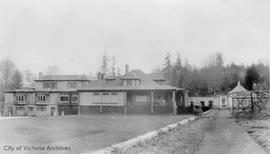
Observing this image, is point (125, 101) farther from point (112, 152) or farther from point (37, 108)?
point (112, 152)

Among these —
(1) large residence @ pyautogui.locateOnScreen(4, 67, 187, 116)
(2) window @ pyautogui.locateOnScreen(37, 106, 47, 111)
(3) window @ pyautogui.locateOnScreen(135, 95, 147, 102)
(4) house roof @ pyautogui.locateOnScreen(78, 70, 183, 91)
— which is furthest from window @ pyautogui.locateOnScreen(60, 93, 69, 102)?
(3) window @ pyautogui.locateOnScreen(135, 95, 147, 102)

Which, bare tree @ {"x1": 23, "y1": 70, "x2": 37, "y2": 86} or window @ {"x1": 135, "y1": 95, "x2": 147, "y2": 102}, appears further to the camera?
bare tree @ {"x1": 23, "y1": 70, "x2": 37, "y2": 86}

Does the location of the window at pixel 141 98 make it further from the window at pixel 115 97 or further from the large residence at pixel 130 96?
the window at pixel 115 97

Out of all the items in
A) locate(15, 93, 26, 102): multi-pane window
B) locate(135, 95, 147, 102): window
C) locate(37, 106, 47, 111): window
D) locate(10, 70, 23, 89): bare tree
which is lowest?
locate(37, 106, 47, 111): window

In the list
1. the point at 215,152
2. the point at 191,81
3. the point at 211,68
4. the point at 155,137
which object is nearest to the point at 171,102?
the point at 155,137

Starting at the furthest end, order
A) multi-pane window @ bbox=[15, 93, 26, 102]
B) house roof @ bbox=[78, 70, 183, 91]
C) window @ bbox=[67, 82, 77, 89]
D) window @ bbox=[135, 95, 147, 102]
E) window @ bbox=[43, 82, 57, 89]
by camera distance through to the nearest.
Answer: multi-pane window @ bbox=[15, 93, 26, 102] → window @ bbox=[43, 82, 57, 89] → window @ bbox=[67, 82, 77, 89] → window @ bbox=[135, 95, 147, 102] → house roof @ bbox=[78, 70, 183, 91]

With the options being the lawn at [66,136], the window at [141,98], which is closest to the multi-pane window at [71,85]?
the window at [141,98]

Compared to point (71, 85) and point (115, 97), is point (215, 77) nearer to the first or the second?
point (71, 85)

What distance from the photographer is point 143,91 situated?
40750mm

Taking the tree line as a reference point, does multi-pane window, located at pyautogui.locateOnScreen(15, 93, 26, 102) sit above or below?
below

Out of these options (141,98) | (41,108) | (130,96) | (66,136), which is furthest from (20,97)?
(66,136)

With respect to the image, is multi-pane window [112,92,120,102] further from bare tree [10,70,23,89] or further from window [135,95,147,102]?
bare tree [10,70,23,89]

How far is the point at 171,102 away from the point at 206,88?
44.8 m

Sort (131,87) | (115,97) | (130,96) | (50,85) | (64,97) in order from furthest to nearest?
(50,85), (64,97), (130,96), (115,97), (131,87)
